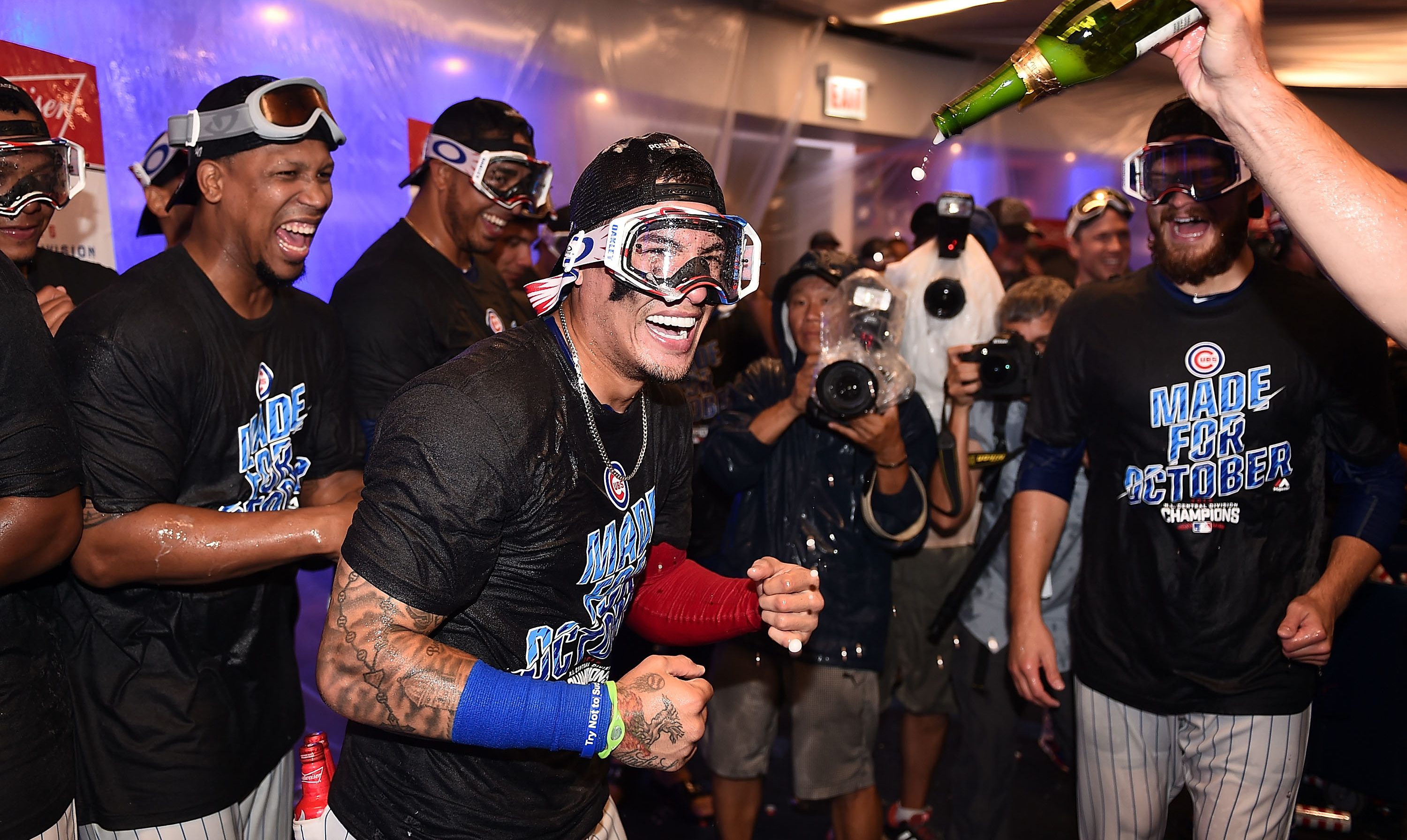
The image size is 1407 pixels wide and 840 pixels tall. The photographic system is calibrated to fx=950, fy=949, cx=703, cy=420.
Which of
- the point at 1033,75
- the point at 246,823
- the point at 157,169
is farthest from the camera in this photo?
the point at 157,169

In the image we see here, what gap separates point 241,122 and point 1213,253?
274cm

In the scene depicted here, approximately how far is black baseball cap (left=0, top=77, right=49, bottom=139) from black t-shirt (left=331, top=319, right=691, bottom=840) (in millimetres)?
1456

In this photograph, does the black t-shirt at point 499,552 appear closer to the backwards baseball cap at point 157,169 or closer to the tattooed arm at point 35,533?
the tattooed arm at point 35,533

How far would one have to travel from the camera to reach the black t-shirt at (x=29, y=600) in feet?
6.05

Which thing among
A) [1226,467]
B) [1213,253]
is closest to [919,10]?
[1213,253]

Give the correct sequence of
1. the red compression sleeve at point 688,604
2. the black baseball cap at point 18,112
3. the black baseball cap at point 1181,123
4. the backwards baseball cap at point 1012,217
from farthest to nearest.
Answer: the backwards baseball cap at point 1012,217, the black baseball cap at point 1181,123, the black baseball cap at point 18,112, the red compression sleeve at point 688,604

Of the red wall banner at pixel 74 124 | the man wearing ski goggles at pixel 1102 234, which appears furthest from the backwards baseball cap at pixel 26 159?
the man wearing ski goggles at pixel 1102 234

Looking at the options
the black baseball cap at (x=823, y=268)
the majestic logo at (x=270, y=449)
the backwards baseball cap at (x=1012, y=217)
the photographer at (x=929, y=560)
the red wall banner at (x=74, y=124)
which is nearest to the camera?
the majestic logo at (x=270, y=449)

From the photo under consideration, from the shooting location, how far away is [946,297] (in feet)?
12.9

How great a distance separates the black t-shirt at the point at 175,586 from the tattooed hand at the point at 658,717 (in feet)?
4.30

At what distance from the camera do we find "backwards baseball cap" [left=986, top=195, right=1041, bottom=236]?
6793 mm

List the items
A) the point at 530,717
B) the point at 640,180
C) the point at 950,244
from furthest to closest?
the point at 950,244 → the point at 640,180 → the point at 530,717

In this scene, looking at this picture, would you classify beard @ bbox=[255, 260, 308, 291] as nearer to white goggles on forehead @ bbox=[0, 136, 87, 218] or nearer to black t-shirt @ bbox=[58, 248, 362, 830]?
black t-shirt @ bbox=[58, 248, 362, 830]

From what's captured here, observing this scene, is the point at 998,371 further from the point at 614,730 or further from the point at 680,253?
the point at 614,730
